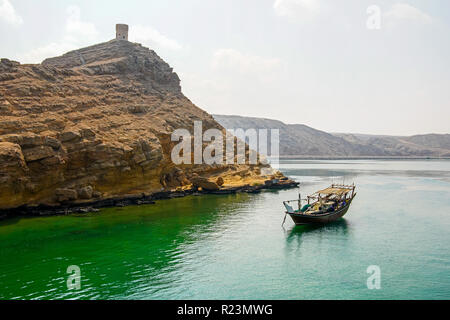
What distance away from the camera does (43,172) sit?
41062 mm

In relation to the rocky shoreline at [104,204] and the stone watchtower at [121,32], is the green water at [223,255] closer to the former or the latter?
the rocky shoreline at [104,204]

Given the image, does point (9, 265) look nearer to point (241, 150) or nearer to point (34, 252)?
point (34, 252)

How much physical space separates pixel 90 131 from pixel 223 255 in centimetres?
2962

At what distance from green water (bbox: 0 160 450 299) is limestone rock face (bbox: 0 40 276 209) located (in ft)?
17.9

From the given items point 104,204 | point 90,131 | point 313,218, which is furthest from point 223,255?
point 90,131

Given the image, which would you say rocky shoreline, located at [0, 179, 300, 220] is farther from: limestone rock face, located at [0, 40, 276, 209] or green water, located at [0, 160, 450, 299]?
green water, located at [0, 160, 450, 299]

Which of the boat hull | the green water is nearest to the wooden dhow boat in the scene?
the boat hull

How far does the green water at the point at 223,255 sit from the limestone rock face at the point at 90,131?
17.9ft

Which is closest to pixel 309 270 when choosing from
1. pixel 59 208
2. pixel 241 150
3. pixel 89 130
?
pixel 59 208

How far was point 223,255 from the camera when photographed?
26.2 m

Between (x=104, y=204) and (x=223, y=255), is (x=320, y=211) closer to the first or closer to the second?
(x=223, y=255)

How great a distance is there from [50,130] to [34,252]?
72.4ft

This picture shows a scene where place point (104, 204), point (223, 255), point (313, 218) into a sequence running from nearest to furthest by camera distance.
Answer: point (223, 255) < point (313, 218) < point (104, 204)

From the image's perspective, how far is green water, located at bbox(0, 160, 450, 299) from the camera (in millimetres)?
19969
